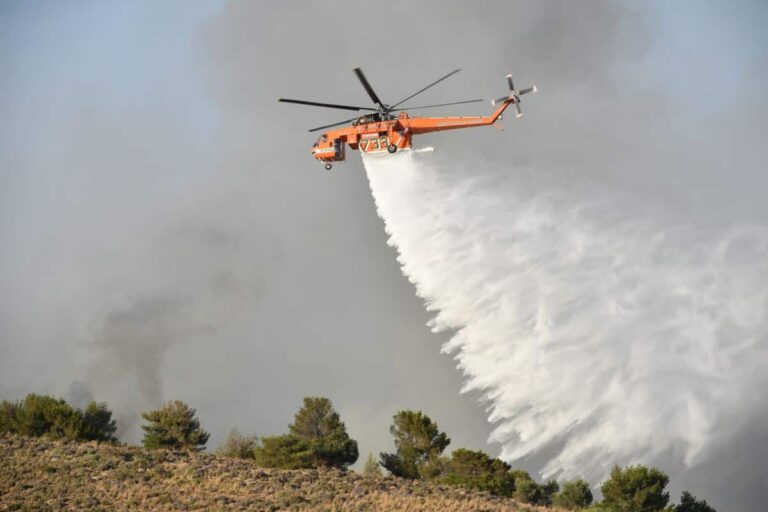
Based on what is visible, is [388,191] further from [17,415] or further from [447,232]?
[17,415]

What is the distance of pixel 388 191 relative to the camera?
6569 cm

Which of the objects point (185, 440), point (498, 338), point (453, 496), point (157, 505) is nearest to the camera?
point (157, 505)

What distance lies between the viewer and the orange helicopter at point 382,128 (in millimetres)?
57872

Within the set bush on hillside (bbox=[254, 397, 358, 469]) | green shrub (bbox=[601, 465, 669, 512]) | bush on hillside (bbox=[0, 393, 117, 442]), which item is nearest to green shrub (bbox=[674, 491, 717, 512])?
green shrub (bbox=[601, 465, 669, 512])

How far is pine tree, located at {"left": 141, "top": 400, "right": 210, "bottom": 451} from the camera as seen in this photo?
7369 centimetres

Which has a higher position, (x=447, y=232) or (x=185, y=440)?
(x=447, y=232)

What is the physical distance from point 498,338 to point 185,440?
85.8ft

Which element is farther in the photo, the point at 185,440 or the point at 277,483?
the point at 185,440

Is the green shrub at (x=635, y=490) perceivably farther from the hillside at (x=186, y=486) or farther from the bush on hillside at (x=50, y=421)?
the bush on hillside at (x=50, y=421)

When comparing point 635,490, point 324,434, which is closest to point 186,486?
point 324,434

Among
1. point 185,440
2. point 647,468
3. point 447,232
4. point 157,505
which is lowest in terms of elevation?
point 157,505

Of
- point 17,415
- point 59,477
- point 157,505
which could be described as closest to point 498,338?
point 157,505

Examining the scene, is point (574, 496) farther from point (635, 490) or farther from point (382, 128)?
point (382, 128)

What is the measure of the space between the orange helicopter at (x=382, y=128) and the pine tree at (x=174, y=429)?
78.1 ft
